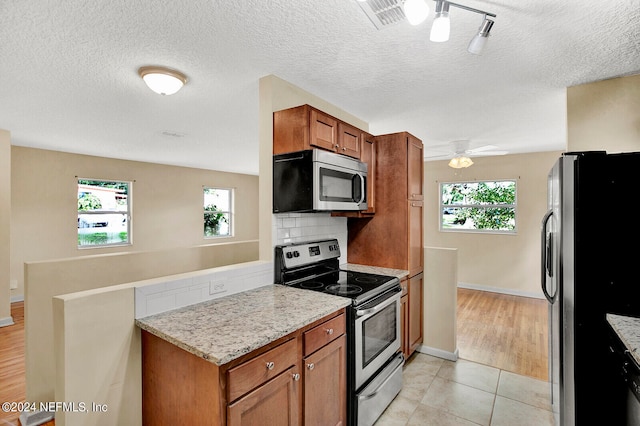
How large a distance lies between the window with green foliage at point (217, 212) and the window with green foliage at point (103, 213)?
1.75 metres

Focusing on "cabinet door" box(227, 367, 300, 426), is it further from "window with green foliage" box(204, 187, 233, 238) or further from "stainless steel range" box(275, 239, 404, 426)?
"window with green foliage" box(204, 187, 233, 238)

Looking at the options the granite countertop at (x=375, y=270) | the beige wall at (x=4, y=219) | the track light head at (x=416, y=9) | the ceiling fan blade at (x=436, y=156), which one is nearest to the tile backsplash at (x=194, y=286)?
the granite countertop at (x=375, y=270)

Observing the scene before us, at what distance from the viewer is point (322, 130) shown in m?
2.28

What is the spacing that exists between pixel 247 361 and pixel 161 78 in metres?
1.95

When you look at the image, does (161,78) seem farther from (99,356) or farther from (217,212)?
(217,212)

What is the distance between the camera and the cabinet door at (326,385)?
1.60 m

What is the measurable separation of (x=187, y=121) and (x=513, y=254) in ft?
18.3

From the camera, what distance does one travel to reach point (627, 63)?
211 centimetres

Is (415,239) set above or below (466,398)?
above

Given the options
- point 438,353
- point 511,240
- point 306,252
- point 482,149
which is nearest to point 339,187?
point 306,252

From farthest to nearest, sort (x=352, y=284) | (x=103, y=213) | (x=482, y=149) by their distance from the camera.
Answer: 1. (x=103, y=213)
2. (x=482, y=149)
3. (x=352, y=284)

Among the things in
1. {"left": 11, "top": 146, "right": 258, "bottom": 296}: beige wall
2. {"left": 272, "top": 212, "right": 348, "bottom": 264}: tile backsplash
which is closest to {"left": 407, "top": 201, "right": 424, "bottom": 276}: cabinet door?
{"left": 272, "top": 212, "right": 348, "bottom": 264}: tile backsplash

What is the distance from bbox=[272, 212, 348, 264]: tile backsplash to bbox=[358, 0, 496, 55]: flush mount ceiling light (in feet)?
4.66

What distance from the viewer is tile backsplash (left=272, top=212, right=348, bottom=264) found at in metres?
2.37
